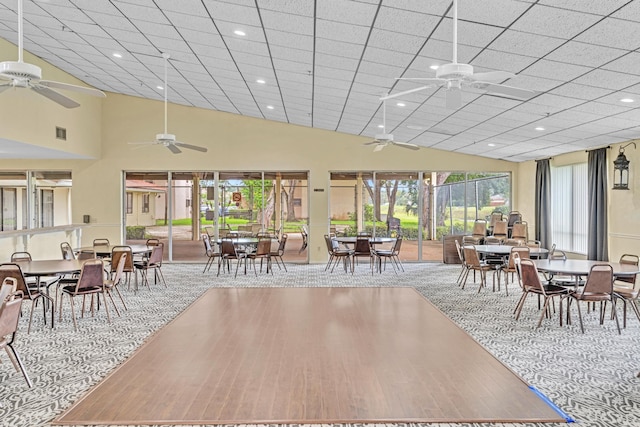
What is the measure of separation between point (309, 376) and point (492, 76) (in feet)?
9.21

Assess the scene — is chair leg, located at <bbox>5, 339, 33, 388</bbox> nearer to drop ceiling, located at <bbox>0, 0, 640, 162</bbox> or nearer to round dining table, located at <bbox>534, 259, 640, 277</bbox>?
drop ceiling, located at <bbox>0, 0, 640, 162</bbox>

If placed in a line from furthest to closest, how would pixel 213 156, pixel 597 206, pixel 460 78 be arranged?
1. pixel 213 156
2. pixel 597 206
3. pixel 460 78

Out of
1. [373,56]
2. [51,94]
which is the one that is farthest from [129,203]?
[373,56]

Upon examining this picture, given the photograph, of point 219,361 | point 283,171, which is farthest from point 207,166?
point 219,361

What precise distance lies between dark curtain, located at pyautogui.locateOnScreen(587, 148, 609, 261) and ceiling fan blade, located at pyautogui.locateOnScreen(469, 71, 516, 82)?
→ 258 inches

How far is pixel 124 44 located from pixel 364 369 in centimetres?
701

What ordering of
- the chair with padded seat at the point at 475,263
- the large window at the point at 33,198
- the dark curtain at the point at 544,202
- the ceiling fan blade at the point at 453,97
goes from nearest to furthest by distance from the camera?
the ceiling fan blade at the point at 453,97 → the chair with padded seat at the point at 475,263 → the dark curtain at the point at 544,202 → the large window at the point at 33,198

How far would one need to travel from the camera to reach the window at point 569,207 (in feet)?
32.9

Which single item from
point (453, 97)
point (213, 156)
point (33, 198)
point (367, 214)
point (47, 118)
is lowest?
point (367, 214)

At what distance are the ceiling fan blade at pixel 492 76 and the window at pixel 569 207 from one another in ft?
24.8

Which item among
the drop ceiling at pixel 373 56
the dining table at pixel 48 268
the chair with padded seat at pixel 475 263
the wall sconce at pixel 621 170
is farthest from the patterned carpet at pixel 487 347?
the drop ceiling at pixel 373 56

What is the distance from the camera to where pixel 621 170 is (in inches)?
324

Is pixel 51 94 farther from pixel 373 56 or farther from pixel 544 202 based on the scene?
pixel 544 202

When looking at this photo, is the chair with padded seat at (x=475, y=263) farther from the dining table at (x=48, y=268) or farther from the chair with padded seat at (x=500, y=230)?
the dining table at (x=48, y=268)
